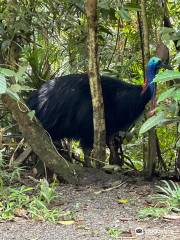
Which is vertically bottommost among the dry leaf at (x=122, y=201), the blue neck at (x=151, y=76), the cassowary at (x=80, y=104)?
the dry leaf at (x=122, y=201)

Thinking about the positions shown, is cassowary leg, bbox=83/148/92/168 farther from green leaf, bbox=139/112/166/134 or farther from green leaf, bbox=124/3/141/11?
green leaf, bbox=139/112/166/134

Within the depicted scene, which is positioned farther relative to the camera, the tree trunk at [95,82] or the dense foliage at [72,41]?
the dense foliage at [72,41]

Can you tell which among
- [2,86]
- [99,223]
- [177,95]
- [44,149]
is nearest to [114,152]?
[44,149]

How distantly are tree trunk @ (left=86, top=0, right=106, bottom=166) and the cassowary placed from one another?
0.61 m

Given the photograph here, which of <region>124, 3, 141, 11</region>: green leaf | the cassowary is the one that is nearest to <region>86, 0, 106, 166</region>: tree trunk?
<region>124, 3, 141, 11</region>: green leaf

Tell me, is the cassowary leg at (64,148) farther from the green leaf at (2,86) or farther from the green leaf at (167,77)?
the green leaf at (2,86)

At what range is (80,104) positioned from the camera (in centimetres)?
529

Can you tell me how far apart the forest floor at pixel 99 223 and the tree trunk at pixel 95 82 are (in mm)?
641

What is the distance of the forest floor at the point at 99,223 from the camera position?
3.17 meters

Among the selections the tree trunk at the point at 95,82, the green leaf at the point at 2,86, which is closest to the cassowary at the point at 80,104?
the tree trunk at the point at 95,82

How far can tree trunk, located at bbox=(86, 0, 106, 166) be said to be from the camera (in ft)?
14.3

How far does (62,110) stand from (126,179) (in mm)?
1081

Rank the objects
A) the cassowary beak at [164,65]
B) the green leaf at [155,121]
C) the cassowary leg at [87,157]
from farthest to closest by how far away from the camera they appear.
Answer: the cassowary leg at [87,157]
the cassowary beak at [164,65]
the green leaf at [155,121]

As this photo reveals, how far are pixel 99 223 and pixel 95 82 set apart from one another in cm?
142
